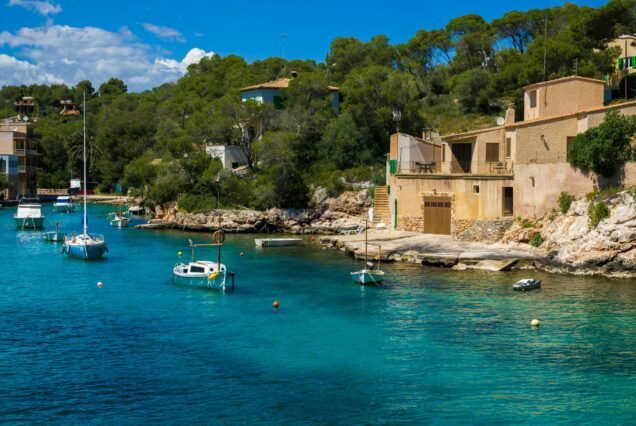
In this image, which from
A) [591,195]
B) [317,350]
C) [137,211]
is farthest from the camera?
[137,211]

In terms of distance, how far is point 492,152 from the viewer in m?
53.0

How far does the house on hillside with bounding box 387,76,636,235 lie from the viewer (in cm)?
4684

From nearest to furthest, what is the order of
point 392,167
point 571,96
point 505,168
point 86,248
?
point 86,248 → point 505,168 → point 571,96 → point 392,167

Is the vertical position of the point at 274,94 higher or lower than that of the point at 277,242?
higher

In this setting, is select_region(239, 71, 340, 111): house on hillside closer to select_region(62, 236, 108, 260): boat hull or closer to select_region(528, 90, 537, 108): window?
select_region(528, 90, 537, 108): window

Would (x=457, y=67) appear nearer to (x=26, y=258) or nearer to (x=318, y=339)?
(x=26, y=258)

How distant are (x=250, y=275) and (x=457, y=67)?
56974 mm

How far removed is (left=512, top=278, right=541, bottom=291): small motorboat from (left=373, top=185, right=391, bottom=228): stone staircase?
22.7 m

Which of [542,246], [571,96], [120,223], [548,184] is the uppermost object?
[571,96]

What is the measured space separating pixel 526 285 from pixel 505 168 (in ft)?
50.2

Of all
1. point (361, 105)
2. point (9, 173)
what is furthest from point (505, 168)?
point (9, 173)

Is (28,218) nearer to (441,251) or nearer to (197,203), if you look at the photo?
(197,203)

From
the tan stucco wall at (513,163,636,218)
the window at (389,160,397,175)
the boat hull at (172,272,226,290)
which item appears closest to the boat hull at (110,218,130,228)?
the window at (389,160,397,175)

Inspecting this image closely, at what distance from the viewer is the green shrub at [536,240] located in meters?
46.0
